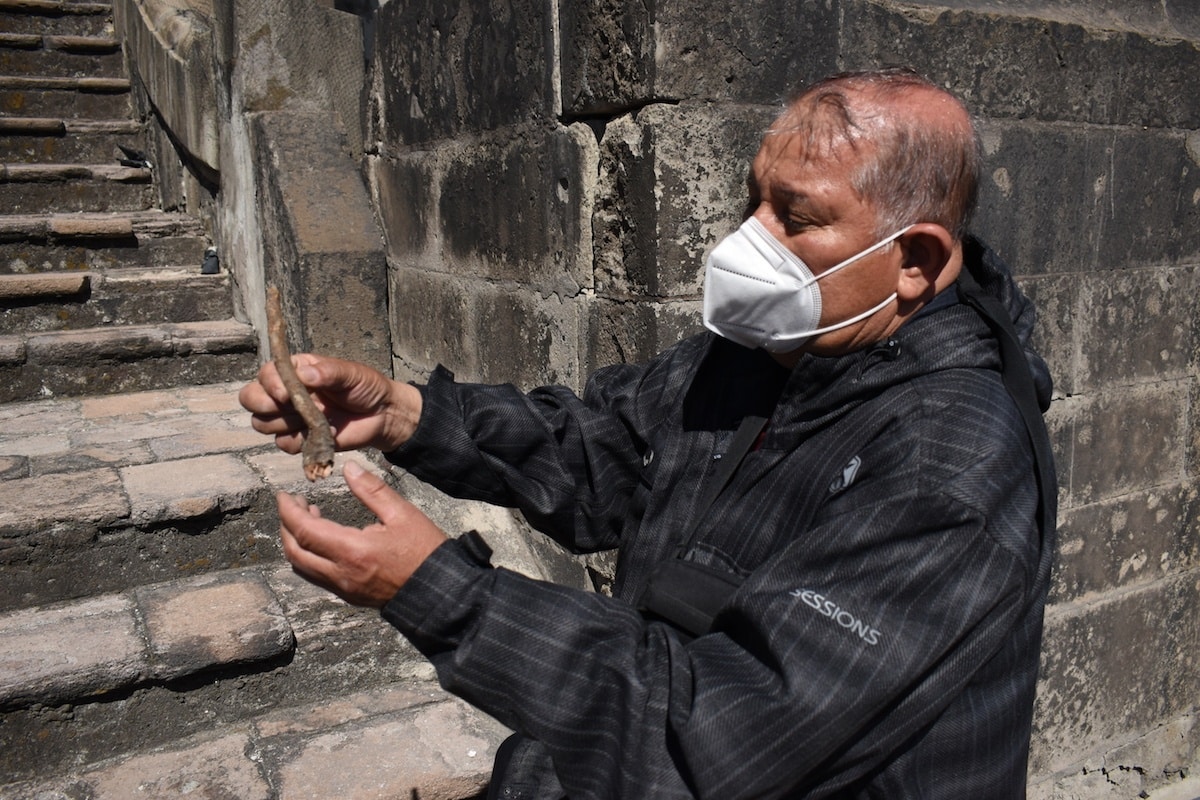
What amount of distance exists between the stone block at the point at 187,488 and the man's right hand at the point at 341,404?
1497mm

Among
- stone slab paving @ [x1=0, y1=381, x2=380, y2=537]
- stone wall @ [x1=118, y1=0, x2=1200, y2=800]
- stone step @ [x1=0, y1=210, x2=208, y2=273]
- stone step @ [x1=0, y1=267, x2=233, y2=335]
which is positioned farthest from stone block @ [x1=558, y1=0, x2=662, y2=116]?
stone step @ [x1=0, y1=210, x2=208, y2=273]

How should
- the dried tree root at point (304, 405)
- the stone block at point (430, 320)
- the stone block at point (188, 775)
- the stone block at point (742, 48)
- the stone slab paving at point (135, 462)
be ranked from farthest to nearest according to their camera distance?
the stone block at point (430, 320) → the stone slab paving at point (135, 462) → the stone block at point (188, 775) → the stone block at point (742, 48) → the dried tree root at point (304, 405)

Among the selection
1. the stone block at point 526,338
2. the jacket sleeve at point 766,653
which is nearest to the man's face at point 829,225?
the jacket sleeve at point 766,653

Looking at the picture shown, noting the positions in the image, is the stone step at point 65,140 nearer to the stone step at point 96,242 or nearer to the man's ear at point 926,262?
the stone step at point 96,242

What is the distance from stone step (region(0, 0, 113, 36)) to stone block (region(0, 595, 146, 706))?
6.14 m

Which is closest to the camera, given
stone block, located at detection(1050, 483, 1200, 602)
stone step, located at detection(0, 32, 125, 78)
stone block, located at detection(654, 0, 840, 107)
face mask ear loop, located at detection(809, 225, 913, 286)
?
face mask ear loop, located at detection(809, 225, 913, 286)

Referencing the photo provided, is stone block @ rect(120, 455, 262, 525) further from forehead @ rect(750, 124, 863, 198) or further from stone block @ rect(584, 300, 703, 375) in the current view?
forehead @ rect(750, 124, 863, 198)

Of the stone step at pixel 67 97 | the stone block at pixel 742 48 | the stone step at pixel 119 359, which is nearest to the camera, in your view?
the stone block at pixel 742 48

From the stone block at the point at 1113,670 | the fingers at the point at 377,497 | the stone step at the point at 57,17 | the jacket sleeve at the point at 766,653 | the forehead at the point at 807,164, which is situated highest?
the stone step at the point at 57,17

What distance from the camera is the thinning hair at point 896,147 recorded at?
1.35 m

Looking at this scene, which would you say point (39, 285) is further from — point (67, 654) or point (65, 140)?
point (67, 654)

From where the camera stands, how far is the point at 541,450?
1.88 m

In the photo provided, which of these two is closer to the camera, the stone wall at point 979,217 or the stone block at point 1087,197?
the stone wall at point 979,217

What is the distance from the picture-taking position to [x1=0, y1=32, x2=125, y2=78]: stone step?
7.03 metres
